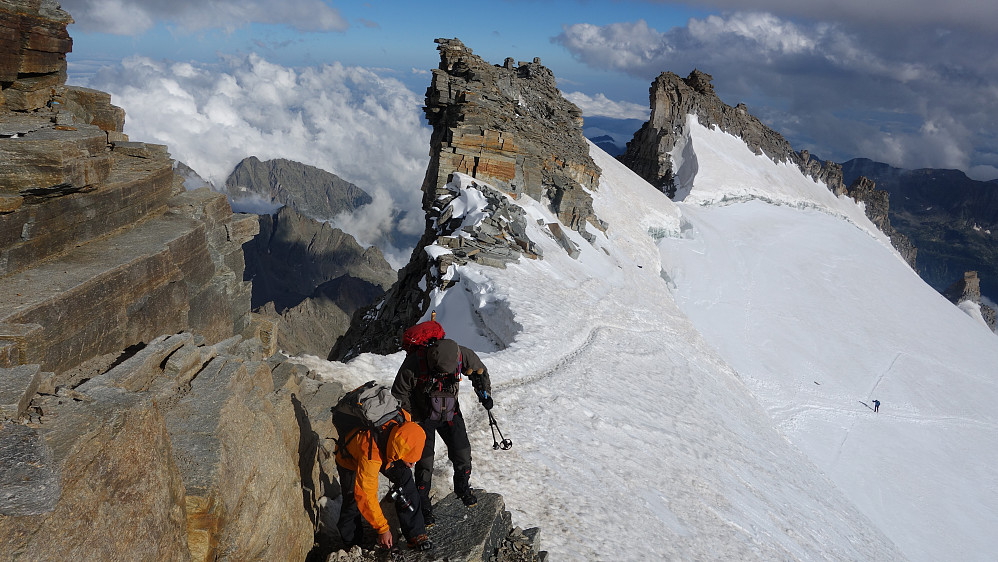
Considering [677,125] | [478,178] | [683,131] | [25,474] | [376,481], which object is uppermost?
[677,125]

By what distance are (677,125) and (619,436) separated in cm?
6199

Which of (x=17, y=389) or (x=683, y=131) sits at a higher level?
(x=683, y=131)

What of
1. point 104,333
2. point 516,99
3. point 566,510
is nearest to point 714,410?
point 566,510

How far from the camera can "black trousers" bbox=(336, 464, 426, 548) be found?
243 inches

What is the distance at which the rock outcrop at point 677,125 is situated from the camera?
66.2m

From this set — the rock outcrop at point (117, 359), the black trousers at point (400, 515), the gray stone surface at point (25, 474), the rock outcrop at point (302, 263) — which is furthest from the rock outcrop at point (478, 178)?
the rock outcrop at point (302, 263)

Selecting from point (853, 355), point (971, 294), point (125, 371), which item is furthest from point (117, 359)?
point (971, 294)

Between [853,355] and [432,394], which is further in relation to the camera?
[853,355]

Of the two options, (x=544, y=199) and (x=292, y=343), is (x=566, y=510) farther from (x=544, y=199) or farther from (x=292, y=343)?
(x=292, y=343)

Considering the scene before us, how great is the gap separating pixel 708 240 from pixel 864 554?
124ft

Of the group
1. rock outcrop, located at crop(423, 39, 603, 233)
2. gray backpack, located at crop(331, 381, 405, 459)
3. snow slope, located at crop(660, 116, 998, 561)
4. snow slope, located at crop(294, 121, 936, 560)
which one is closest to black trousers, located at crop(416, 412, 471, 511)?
gray backpack, located at crop(331, 381, 405, 459)

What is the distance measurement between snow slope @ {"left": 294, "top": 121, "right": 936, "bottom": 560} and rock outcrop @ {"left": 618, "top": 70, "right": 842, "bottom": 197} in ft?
151

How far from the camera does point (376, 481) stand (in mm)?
6090

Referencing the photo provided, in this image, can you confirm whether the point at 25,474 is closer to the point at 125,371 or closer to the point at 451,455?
the point at 125,371
